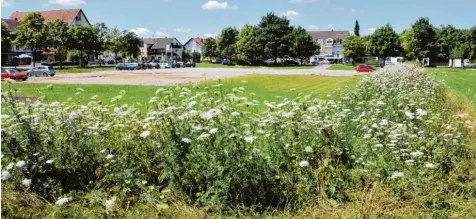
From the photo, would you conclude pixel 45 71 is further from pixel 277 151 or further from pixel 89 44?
pixel 277 151

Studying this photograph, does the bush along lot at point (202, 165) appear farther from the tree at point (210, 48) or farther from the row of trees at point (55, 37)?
the tree at point (210, 48)

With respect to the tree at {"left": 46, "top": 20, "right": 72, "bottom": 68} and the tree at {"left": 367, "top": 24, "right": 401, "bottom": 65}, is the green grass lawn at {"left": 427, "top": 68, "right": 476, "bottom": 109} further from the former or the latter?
the tree at {"left": 367, "top": 24, "right": 401, "bottom": 65}

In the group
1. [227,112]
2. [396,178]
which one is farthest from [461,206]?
[227,112]

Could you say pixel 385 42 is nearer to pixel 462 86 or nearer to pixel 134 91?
pixel 462 86

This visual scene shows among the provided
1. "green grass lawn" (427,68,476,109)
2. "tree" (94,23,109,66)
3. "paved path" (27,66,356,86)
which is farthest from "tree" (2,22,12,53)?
"green grass lawn" (427,68,476,109)

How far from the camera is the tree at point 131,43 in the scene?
88062 mm

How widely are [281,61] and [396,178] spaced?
301 ft

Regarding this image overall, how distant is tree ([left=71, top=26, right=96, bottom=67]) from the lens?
68.6 m

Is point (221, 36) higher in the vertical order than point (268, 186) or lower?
higher

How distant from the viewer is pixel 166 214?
4699 millimetres

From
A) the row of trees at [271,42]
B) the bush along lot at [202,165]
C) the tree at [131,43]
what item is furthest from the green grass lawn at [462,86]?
the tree at [131,43]

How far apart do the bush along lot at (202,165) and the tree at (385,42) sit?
8949 centimetres

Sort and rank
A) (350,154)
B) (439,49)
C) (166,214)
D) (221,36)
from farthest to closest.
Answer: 1. (221,36)
2. (439,49)
3. (350,154)
4. (166,214)

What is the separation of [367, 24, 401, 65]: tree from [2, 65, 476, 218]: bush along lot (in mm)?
89491
